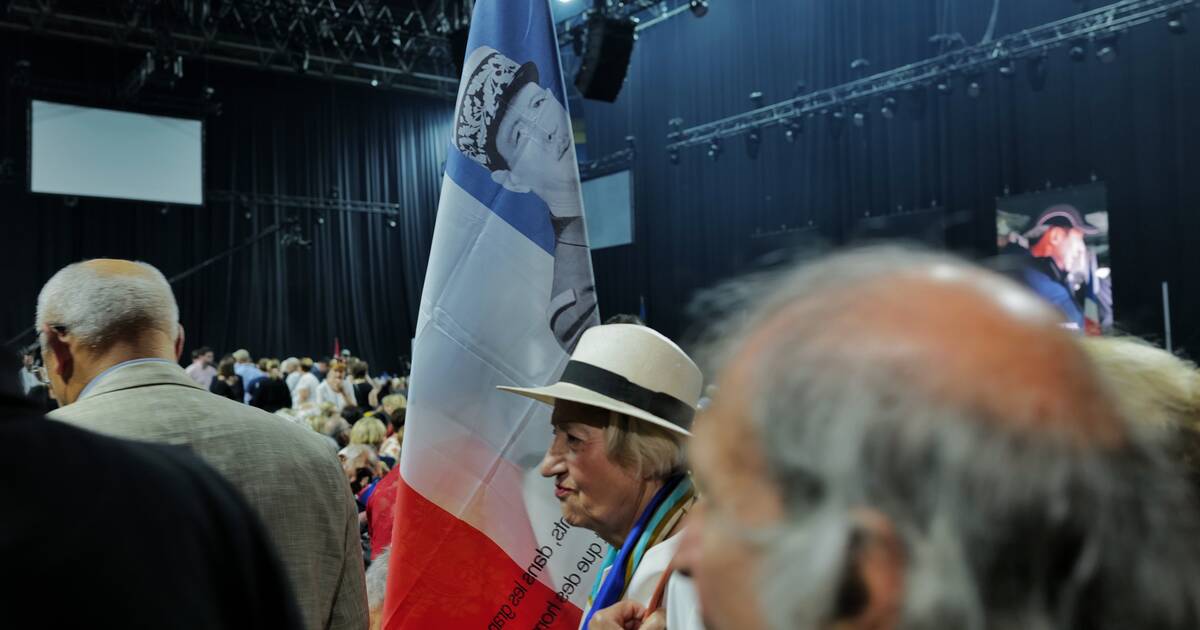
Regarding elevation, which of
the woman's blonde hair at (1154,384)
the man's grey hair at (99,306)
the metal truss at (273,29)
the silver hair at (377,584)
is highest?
the metal truss at (273,29)

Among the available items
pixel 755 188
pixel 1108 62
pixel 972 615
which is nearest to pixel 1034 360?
pixel 972 615

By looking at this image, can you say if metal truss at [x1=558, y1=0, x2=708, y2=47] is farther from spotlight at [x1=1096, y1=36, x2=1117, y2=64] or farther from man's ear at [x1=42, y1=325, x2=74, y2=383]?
man's ear at [x1=42, y1=325, x2=74, y2=383]

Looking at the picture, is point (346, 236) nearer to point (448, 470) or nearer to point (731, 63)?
point (731, 63)

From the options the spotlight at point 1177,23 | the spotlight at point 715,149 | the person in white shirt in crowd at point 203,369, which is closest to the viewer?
the spotlight at point 1177,23

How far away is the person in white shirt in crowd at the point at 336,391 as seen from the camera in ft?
27.6

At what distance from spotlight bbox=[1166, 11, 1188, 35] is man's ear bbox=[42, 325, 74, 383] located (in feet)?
29.3

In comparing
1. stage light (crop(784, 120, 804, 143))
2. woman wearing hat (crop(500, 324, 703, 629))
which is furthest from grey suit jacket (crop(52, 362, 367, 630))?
stage light (crop(784, 120, 804, 143))

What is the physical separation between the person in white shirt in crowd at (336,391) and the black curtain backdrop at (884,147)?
4.67m

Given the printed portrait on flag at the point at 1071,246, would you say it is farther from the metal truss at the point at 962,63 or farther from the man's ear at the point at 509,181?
the man's ear at the point at 509,181

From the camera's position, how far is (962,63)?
989 cm

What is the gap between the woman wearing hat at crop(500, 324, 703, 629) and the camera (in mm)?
1711

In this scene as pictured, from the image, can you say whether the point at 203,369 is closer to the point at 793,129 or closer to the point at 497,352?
the point at 793,129

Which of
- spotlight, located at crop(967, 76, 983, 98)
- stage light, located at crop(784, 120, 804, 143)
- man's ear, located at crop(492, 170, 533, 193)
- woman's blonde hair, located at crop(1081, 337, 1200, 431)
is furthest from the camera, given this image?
stage light, located at crop(784, 120, 804, 143)

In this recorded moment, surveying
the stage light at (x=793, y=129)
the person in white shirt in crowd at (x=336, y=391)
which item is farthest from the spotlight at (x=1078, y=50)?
the person in white shirt in crowd at (x=336, y=391)
